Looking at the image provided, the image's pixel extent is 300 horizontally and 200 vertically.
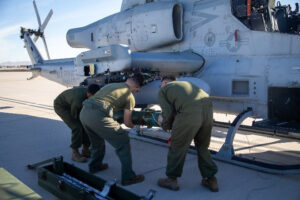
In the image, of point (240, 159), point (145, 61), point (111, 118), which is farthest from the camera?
point (145, 61)

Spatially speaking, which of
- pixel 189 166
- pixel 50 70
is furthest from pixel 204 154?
pixel 50 70

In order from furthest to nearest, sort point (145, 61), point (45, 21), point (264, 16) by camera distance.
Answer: point (45, 21) → point (145, 61) → point (264, 16)

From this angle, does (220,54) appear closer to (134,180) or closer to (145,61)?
(145,61)

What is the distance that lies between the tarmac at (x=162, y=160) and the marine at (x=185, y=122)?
28cm

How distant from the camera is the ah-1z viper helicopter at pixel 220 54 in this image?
4.17m

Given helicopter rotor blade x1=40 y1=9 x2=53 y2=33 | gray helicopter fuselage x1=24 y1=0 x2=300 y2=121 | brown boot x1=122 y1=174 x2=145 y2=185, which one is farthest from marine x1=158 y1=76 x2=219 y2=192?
helicopter rotor blade x1=40 y1=9 x2=53 y2=33

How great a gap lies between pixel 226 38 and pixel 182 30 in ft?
3.15

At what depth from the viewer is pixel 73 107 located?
4004mm

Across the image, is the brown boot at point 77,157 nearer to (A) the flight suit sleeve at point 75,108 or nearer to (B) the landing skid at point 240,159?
(A) the flight suit sleeve at point 75,108

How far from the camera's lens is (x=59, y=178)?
298cm

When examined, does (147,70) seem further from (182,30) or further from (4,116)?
(4,116)

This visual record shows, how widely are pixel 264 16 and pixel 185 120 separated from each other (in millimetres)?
2842

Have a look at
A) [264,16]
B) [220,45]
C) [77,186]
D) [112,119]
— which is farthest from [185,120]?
[264,16]

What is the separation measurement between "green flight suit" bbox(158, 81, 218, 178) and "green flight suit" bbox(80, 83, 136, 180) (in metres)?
0.51
